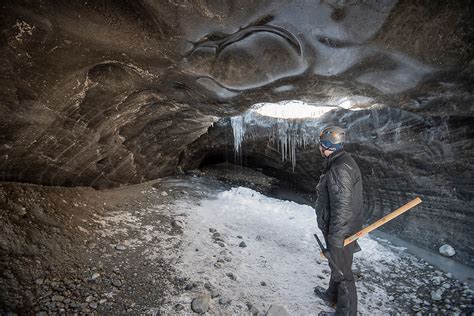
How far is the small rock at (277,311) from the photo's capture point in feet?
11.0

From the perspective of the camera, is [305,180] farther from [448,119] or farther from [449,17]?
[449,17]

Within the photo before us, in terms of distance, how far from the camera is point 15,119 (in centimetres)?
370

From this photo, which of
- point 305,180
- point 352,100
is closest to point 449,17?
point 352,100

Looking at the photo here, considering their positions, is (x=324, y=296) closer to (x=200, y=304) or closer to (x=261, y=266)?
(x=261, y=266)

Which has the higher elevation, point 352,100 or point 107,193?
point 352,100

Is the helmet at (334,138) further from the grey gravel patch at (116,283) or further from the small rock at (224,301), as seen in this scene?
the grey gravel patch at (116,283)

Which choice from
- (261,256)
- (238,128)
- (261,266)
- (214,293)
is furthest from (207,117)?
(214,293)

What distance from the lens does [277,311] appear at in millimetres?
3379

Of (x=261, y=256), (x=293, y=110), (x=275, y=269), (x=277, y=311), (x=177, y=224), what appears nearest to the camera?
(x=277, y=311)

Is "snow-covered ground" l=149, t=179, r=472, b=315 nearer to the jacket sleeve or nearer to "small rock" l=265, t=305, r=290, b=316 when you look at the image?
"small rock" l=265, t=305, r=290, b=316

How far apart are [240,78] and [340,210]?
8.06 ft

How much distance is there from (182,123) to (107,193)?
2444 millimetres

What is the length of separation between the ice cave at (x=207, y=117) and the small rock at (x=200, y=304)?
0.02m

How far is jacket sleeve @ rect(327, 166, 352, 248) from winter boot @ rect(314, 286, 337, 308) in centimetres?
93
